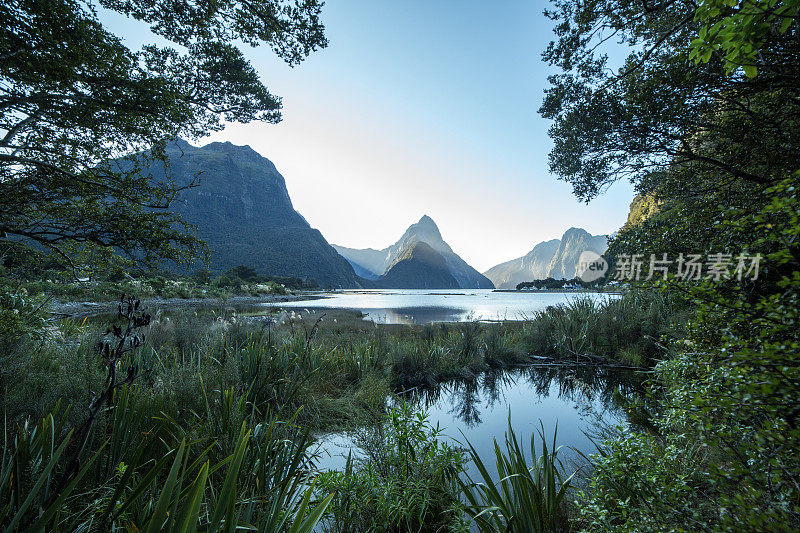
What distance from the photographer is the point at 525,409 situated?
5.08m

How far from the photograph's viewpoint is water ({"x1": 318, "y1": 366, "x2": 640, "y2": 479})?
3.75m

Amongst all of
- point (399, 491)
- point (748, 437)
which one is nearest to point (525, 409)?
point (399, 491)

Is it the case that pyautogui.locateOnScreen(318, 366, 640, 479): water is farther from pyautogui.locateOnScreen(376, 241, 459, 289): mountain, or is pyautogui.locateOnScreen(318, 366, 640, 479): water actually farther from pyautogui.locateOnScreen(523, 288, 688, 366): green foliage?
pyautogui.locateOnScreen(376, 241, 459, 289): mountain

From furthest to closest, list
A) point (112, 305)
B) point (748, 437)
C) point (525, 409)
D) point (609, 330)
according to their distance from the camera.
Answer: point (112, 305)
point (609, 330)
point (525, 409)
point (748, 437)

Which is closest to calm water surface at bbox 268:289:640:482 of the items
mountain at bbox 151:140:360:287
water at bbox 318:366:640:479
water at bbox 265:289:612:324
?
water at bbox 318:366:640:479

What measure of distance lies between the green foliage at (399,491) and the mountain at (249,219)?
7698 centimetres

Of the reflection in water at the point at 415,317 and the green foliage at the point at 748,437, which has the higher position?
the green foliage at the point at 748,437

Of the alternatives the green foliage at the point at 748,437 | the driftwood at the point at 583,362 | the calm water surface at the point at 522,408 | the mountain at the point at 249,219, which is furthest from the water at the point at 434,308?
the mountain at the point at 249,219

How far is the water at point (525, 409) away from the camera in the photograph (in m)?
→ 3.75

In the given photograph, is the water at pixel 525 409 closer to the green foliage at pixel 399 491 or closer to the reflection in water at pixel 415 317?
the green foliage at pixel 399 491

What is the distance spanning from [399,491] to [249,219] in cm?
11478

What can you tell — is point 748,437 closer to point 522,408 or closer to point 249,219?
point 522,408

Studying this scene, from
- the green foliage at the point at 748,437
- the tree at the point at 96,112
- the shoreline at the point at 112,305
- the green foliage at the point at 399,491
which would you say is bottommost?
the shoreline at the point at 112,305

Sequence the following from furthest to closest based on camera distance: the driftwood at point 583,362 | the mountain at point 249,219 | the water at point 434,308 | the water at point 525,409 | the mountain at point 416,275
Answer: the mountain at point 416,275, the mountain at point 249,219, the water at point 434,308, the driftwood at point 583,362, the water at point 525,409
